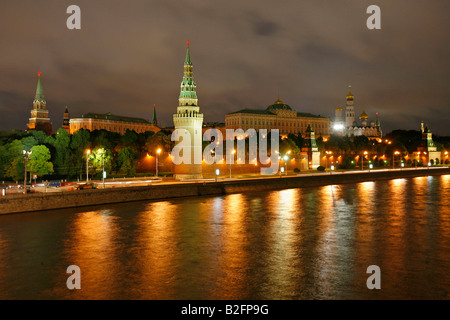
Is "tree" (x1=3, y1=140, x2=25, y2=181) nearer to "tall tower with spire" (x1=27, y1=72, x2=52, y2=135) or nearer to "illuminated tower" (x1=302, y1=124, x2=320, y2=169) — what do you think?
"illuminated tower" (x1=302, y1=124, x2=320, y2=169)

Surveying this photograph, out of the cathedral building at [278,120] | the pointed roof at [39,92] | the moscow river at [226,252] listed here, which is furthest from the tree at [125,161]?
the cathedral building at [278,120]

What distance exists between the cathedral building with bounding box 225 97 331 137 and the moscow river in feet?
406

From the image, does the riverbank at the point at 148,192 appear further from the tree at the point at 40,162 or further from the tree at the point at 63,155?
the tree at the point at 63,155

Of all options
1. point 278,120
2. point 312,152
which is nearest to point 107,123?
point 278,120

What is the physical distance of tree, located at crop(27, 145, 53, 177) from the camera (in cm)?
6034

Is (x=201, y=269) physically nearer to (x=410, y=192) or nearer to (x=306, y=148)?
(x=410, y=192)

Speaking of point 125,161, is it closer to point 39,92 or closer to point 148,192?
point 148,192

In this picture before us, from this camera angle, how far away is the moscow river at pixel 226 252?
1722cm

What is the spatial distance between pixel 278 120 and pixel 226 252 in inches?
6032

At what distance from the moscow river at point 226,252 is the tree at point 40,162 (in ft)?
79.2

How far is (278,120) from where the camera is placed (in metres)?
174

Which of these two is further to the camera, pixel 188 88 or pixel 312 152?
pixel 312 152

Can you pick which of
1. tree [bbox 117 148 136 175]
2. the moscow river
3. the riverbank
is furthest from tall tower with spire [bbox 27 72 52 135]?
the moscow river

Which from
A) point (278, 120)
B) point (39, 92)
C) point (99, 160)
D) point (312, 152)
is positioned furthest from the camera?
point (278, 120)
